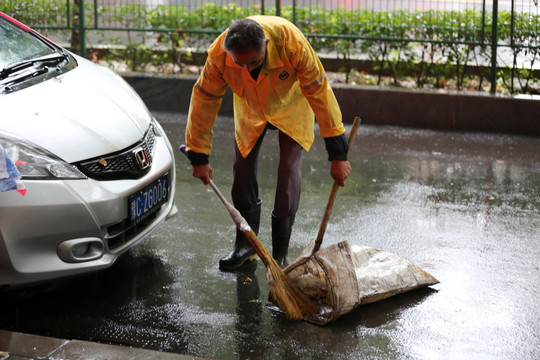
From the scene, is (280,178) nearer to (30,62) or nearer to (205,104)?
(205,104)

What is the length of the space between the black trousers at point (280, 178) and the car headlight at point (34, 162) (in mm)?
1138

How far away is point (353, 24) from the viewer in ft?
29.3

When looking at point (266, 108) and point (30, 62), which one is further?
point (30, 62)

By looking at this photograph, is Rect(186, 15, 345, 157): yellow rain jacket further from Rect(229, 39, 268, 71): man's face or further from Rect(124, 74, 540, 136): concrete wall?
Rect(124, 74, 540, 136): concrete wall

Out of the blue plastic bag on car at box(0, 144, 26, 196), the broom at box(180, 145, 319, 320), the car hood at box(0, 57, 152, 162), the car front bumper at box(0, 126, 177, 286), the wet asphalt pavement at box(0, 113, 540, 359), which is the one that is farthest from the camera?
the broom at box(180, 145, 319, 320)

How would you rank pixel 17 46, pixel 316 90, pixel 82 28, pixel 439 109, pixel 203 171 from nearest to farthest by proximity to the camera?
1. pixel 316 90
2. pixel 203 171
3. pixel 17 46
4. pixel 439 109
5. pixel 82 28

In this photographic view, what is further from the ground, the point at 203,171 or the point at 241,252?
the point at 203,171

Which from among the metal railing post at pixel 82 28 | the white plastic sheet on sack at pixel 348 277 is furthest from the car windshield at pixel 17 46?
the metal railing post at pixel 82 28

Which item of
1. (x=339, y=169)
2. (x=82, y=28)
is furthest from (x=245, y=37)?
(x=82, y=28)

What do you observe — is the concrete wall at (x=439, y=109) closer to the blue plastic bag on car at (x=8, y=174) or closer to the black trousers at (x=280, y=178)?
the black trousers at (x=280, y=178)

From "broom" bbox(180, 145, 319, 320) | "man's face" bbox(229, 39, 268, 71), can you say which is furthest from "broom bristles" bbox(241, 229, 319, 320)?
"man's face" bbox(229, 39, 268, 71)

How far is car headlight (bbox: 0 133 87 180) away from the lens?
380 cm

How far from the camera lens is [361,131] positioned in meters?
8.24

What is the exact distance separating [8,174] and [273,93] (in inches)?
59.8
